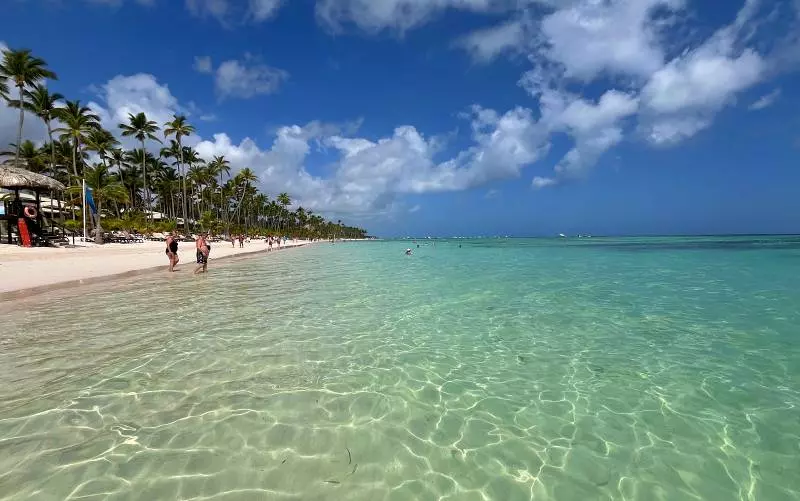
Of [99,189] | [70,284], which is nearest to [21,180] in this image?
[99,189]

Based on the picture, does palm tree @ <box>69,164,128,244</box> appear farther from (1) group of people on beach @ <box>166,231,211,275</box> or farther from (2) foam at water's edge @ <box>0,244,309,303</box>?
(1) group of people on beach @ <box>166,231,211,275</box>

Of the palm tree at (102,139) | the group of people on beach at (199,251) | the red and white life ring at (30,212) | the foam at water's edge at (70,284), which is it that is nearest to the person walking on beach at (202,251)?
the group of people on beach at (199,251)

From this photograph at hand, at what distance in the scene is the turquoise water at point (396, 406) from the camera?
350 centimetres

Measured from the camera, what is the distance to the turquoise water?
11.5 feet

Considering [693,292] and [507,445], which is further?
[693,292]

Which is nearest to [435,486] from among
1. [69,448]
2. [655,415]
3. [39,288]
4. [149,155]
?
[655,415]

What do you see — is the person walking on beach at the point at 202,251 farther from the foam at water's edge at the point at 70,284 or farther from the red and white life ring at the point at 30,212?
the red and white life ring at the point at 30,212

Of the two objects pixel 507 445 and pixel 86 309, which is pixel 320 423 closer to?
pixel 507 445

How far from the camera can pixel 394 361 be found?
678 cm

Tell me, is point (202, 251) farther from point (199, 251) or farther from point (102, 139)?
point (102, 139)

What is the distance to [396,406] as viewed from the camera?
5.06 meters

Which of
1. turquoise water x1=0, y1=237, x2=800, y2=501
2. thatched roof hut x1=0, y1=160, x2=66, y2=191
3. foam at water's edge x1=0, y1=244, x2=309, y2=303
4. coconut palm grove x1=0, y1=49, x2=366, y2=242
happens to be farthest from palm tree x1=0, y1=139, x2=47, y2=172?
turquoise water x1=0, y1=237, x2=800, y2=501

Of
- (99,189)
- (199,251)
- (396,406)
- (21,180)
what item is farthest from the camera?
(99,189)

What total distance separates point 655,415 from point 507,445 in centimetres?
213
